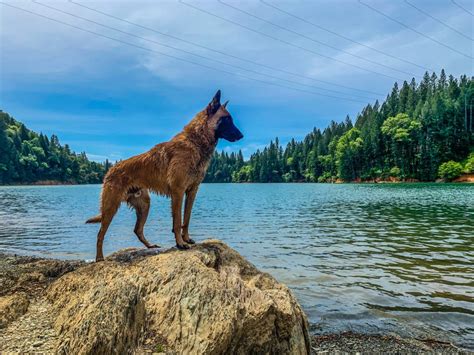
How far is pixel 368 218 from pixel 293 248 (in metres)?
13.7

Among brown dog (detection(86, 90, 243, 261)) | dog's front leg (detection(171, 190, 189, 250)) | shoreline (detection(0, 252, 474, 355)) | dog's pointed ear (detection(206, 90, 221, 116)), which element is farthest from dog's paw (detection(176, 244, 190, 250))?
dog's pointed ear (detection(206, 90, 221, 116))

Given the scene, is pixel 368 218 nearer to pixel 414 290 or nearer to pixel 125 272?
pixel 414 290

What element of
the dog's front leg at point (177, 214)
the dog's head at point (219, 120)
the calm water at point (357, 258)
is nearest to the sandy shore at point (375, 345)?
the calm water at point (357, 258)

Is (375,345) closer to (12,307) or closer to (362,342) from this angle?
(362,342)

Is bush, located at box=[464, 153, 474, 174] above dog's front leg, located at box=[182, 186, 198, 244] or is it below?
above

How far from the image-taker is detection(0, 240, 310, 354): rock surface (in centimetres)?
361

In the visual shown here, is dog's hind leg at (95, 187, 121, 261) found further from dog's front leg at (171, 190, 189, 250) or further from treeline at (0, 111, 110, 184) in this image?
treeline at (0, 111, 110, 184)

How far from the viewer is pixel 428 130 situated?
118250 millimetres

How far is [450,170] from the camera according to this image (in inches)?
Answer: 4033

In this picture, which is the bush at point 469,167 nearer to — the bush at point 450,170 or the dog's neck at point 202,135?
the bush at point 450,170

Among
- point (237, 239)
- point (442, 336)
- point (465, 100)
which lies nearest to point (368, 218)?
point (237, 239)

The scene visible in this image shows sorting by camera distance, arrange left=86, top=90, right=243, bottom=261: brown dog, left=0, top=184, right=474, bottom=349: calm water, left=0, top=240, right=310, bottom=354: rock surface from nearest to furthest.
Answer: left=0, top=240, right=310, bottom=354: rock surface → left=86, top=90, right=243, bottom=261: brown dog → left=0, top=184, right=474, bottom=349: calm water

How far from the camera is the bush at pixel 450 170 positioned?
102 meters

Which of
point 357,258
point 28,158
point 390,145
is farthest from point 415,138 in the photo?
point 28,158
